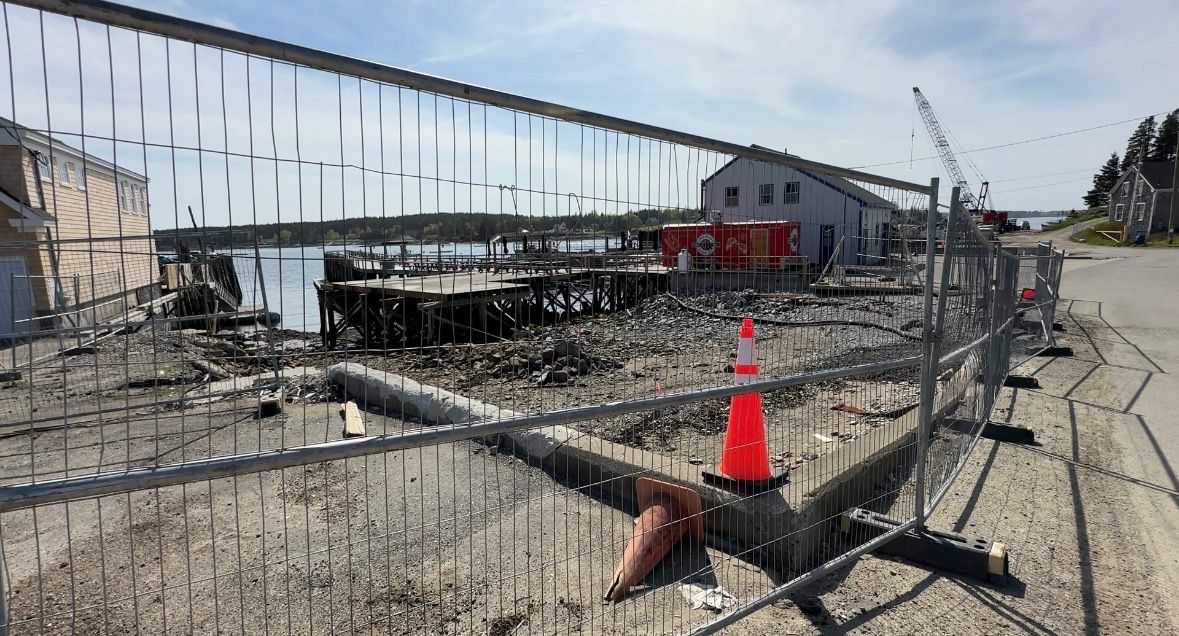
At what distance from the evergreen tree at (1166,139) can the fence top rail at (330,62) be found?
10348cm

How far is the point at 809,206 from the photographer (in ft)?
13.4

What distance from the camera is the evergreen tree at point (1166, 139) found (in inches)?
3068

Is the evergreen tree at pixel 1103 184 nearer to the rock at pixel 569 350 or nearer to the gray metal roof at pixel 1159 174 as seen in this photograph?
the gray metal roof at pixel 1159 174

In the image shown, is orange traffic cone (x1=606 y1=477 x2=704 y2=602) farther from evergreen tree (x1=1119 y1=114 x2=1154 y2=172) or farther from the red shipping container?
evergreen tree (x1=1119 y1=114 x2=1154 y2=172)

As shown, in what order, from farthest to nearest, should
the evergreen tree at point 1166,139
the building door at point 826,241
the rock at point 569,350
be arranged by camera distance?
the evergreen tree at point 1166,139 → the rock at point 569,350 → the building door at point 826,241

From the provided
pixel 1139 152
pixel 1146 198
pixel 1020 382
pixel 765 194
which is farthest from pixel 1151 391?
pixel 1139 152

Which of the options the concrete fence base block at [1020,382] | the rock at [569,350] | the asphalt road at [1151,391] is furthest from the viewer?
the rock at [569,350]

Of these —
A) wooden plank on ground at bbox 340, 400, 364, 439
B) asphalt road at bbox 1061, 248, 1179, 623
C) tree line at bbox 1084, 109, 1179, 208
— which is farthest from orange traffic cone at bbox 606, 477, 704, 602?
tree line at bbox 1084, 109, 1179, 208

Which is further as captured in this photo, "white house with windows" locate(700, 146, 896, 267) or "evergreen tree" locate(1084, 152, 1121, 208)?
"evergreen tree" locate(1084, 152, 1121, 208)

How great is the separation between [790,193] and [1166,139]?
105 metres

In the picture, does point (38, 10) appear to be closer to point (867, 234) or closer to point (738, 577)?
point (738, 577)

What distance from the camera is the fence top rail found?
67.1 inches

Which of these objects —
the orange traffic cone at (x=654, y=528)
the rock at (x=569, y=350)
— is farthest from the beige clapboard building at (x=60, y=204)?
the rock at (x=569, y=350)

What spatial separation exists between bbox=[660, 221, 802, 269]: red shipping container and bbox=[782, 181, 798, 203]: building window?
24 centimetres
